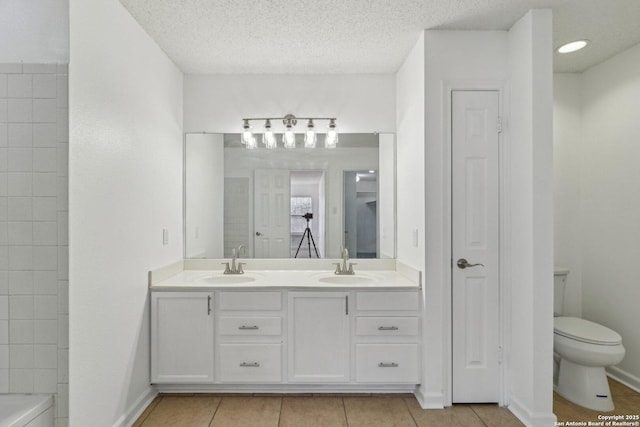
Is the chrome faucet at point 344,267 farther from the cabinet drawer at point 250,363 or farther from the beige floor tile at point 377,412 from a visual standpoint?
the beige floor tile at point 377,412

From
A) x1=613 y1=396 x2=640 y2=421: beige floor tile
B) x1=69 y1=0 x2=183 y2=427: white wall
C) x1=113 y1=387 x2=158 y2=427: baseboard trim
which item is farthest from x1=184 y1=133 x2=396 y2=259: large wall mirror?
x1=613 y1=396 x2=640 y2=421: beige floor tile

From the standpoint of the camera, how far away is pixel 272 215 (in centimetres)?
306

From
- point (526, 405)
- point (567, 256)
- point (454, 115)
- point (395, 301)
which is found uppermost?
point (454, 115)

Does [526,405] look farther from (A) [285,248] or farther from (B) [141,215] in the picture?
(B) [141,215]

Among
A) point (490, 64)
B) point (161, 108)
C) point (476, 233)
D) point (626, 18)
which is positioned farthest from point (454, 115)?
point (161, 108)

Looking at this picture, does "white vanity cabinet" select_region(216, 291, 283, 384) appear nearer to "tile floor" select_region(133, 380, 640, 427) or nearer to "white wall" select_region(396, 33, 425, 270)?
"tile floor" select_region(133, 380, 640, 427)

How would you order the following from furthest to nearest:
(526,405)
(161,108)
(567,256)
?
(567,256) → (161,108) → (526,405)

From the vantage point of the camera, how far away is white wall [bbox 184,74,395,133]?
3002mm

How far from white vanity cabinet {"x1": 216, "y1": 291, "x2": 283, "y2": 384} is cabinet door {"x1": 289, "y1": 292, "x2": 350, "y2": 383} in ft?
0.35

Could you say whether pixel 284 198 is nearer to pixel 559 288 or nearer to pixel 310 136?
pixel 310 136

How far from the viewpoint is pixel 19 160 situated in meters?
1.60

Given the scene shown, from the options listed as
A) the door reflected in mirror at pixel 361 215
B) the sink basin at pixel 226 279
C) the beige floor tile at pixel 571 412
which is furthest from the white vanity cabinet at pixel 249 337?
the beige floor tile at pixel 571 412

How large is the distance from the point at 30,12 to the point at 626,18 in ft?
10.5

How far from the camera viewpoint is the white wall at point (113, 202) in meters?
1.66
